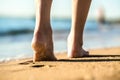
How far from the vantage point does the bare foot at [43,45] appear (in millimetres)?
2775

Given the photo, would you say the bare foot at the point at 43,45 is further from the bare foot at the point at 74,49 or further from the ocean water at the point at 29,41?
the ocean water at the point at 29,41

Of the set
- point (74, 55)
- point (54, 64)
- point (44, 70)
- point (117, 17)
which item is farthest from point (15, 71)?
point (117, 17)

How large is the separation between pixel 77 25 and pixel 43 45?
1.63 ft

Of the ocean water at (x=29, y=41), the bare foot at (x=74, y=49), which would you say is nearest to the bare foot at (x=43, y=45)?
the bare foot at (x=74, y=49)

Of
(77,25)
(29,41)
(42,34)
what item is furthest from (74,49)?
(29,41)

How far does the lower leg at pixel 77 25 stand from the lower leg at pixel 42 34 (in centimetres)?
36

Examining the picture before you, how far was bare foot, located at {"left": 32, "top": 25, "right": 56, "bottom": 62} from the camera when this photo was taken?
9.11 ft

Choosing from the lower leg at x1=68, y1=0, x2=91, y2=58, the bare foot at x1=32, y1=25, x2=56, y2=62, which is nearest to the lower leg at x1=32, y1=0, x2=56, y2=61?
the bare foot at x1=32, y1=25, x2=56, y2=62

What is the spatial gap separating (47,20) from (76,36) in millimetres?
439

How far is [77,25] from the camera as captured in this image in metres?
3.15

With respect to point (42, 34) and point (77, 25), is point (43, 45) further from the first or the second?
point (77, 25)

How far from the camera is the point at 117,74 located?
1.98 m

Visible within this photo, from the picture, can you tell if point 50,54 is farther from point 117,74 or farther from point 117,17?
point 117,17

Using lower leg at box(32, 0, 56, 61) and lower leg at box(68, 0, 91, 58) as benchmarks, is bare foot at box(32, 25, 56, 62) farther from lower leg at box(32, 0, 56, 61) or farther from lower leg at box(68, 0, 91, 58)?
lower leg at box(68, 0, 91, 58)
